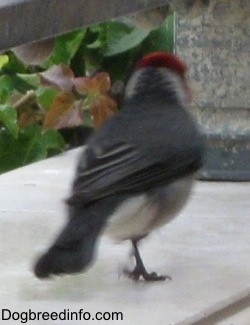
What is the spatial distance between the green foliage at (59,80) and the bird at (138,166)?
0.87m

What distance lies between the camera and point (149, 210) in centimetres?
170

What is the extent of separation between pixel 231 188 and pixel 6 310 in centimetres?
84

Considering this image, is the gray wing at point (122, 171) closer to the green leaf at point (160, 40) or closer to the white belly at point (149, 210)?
the white belly at point (149, 210)

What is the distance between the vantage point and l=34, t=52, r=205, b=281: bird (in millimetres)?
1611

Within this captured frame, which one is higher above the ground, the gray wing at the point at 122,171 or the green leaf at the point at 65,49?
the gray wing at the point at 122,171

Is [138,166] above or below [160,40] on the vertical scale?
above

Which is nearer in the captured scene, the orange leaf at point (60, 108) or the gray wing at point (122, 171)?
the gray wing at point (122, 171)

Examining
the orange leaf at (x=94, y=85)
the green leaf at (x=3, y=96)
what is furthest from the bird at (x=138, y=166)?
the green leaf at (x=3, y=96)

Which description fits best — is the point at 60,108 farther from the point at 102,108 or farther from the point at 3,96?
the point at 3,96

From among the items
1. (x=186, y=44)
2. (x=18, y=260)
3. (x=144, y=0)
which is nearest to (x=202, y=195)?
(x=186, y=44)

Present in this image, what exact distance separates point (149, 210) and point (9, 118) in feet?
4.46

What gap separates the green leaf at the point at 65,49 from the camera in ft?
10.6

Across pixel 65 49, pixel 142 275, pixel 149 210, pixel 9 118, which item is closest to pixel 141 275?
pixel 142 275

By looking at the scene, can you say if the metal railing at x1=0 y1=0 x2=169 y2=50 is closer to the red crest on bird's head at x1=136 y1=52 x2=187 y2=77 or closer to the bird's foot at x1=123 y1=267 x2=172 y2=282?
the red crest on bird's head at x1=136 y1=52 x2=187 y2=77
